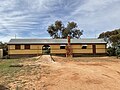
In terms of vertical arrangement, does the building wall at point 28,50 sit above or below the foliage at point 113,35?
below

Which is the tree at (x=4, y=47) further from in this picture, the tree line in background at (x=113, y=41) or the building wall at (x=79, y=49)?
the tree line in background at (x=113, y=41)

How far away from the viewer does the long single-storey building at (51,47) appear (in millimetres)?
35375

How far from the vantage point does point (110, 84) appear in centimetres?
1080

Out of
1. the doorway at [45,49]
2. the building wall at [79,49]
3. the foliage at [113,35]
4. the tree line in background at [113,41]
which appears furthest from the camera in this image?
the foliage at [113,35]

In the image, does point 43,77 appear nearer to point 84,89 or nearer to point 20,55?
point 84,89

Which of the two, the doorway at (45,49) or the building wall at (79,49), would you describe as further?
the doorway at (45,49)

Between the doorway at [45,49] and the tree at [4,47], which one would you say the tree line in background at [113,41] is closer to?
the doorway at [45,49]

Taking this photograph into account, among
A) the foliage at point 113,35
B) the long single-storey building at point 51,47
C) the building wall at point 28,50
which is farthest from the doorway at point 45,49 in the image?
the foliage at point 113,35

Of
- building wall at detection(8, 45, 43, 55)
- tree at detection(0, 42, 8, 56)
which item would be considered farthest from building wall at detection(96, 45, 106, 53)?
tree at detection(0, 42, 8, 56)

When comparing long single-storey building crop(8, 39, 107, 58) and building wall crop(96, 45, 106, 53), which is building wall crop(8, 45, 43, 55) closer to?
long single-storey building crop(8, 39, 107, 58)

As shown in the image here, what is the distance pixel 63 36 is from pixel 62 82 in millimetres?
45872

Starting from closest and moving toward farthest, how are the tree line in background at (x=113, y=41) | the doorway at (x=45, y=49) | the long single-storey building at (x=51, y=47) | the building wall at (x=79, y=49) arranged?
1. the tree line in background at (x=113, y=41)
2. the long single-storey building at (x=51, y=47)
3. the building wall at (x=79, y=49)
4. the doorway at (x=45, y=49)

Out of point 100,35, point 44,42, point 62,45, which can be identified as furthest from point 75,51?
point 100,35

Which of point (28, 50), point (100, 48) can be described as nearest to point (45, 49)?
point (28, 50)
